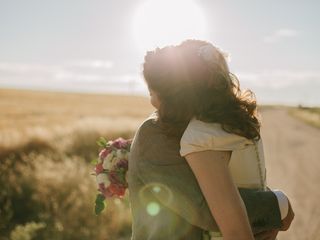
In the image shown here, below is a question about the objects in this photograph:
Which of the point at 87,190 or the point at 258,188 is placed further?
the point at 87,190

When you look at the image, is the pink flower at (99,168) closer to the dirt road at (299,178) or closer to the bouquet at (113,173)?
the bouquet at (113,173)

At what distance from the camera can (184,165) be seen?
85.9 inches

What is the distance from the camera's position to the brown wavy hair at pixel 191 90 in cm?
215

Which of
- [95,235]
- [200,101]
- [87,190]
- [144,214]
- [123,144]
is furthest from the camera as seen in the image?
[87,190]

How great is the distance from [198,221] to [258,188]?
0.32 meters

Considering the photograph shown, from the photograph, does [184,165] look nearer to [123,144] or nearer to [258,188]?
[258,188]

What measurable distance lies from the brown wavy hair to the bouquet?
652mm

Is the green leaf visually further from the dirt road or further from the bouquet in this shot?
the dirt road

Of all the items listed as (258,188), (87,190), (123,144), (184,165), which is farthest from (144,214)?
(87,190)

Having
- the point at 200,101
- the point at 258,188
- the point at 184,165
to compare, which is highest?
the point at 200,101

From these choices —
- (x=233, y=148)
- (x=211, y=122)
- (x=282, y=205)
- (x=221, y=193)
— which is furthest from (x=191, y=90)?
(x=282, y=205)

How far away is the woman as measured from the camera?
6.63 feet

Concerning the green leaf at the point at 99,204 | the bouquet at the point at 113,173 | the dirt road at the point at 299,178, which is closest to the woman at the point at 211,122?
the bouquet at the point at 113,173

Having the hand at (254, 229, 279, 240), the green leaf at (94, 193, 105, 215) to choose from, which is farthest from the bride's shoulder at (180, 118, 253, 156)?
the green leaf at (94, 193, 105, 215)
